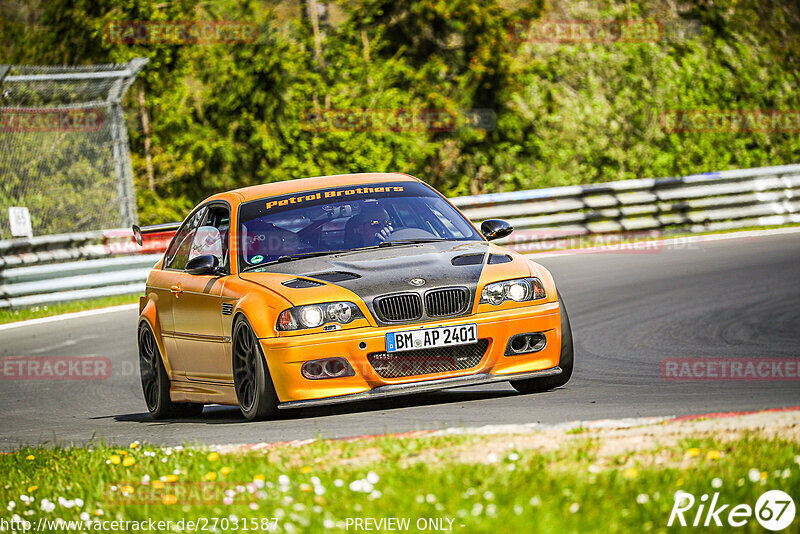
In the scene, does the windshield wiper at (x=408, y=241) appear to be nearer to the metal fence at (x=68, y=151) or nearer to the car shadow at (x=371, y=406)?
the car shadow at (x=371, y=406)

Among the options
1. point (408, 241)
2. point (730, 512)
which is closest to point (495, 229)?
point (408, 241)

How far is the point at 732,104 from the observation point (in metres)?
24.9

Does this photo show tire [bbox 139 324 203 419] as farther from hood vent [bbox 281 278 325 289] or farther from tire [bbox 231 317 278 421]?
hood vent [bbox 281 278 325 289]

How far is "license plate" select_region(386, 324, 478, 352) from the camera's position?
7.39m

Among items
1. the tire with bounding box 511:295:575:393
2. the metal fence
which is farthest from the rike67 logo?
the metal fence

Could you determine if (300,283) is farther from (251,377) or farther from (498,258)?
(498,258)

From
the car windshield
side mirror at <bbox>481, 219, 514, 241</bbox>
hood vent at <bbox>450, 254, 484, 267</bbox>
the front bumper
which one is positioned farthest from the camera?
side mirror at <bbox>481, 219, 514, 241</bbox>

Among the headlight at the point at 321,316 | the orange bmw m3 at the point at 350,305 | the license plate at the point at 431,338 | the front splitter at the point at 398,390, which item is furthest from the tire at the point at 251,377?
the license plate at the point at 431,338

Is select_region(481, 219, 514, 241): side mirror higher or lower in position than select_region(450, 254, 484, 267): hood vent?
lower

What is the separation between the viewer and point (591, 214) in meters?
19.7

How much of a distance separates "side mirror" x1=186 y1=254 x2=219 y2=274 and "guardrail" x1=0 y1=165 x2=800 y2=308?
908cm

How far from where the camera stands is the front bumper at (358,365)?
24.2ft

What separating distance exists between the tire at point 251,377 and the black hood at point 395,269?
48cm

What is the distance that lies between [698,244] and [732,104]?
763cm
